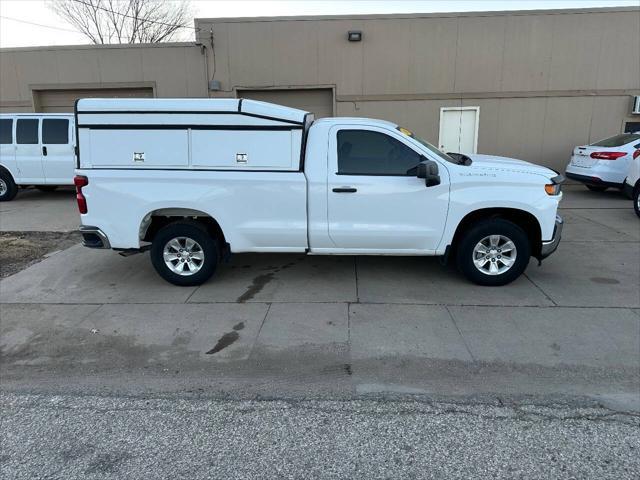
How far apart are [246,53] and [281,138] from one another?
351 inches

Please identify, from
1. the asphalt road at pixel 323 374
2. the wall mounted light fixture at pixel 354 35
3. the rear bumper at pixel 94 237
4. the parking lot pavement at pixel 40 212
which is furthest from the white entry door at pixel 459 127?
the rear bumper at pixel 94 237

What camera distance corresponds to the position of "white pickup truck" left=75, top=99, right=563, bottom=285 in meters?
4.98

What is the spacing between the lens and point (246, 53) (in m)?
12.7

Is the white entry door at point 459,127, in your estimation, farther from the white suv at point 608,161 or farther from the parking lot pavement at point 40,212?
the parking lot pavement at point 40,212

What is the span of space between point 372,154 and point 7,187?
1048cm

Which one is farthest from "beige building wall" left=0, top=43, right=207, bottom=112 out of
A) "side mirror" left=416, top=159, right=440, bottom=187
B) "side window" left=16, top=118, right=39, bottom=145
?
"side mirror" left=416, top=159, right=440, bottom=187

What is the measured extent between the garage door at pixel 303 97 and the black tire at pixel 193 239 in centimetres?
867

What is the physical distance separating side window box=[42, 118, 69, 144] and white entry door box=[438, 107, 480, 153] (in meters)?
9.86

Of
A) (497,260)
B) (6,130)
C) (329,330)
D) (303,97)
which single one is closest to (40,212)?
(6,130)

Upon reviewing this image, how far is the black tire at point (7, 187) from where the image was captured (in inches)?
441

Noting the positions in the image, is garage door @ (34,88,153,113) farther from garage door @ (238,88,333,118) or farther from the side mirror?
the side mirror

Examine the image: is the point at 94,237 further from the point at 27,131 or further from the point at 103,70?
the point at 103,70

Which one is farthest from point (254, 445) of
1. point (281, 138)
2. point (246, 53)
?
A: point (246, 53)

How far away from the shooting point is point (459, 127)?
12914mm
